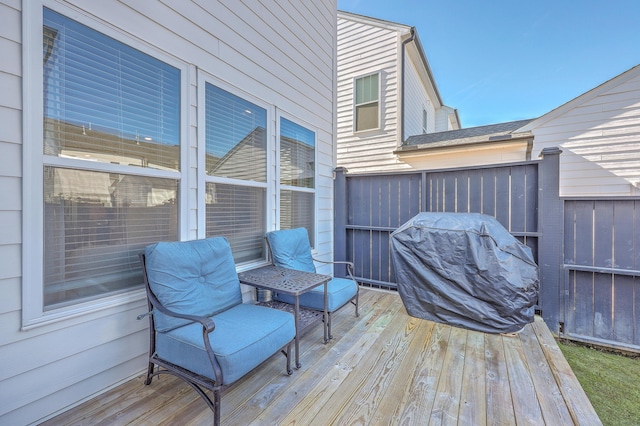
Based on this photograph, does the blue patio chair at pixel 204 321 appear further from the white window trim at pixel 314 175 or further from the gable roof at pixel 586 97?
the gable roof at pixel 586 97

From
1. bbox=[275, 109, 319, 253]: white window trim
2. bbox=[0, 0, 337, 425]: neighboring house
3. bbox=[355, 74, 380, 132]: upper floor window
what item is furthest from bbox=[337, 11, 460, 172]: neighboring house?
bbox=[0, 0, 337, 425]: neighboring house

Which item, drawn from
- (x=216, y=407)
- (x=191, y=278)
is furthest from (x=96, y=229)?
(x=216, y=407)

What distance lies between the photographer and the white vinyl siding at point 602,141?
4414 mm

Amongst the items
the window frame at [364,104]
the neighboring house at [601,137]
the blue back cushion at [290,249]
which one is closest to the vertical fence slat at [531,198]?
the neighboring house at [601,137]

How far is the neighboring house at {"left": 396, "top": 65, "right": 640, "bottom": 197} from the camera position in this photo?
4.43m

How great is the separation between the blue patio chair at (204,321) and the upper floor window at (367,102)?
522 cm

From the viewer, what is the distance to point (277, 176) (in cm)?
340

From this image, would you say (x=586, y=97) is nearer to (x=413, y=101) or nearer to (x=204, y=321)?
(x=413, y=101)

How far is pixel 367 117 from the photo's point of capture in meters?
6.55

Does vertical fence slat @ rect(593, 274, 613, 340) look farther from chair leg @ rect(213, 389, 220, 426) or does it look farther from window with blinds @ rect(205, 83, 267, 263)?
chair leg @ rect(213, 389, 220, 426)

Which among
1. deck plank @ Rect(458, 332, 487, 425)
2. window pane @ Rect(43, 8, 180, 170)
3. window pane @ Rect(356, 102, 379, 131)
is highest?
window pane @ Rect(356, 102, 379, 131)

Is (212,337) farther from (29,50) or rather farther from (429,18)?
(429,18)

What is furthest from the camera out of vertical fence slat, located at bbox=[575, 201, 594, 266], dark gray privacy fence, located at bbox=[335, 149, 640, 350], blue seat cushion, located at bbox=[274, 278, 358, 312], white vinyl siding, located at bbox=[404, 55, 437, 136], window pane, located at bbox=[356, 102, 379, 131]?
white vinyl siding, located at bbox=[404, 55, 437, 136]

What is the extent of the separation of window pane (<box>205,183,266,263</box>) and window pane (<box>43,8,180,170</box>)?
1.73 ft
